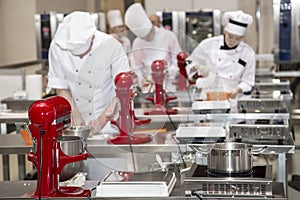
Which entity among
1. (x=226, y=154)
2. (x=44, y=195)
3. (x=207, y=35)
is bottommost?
(x=44, y=195)

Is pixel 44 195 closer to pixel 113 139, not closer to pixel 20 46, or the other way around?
pixel 113 139

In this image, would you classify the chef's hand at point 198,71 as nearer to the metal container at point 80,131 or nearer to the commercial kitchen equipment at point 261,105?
the commercial kitchen equipment at point 261,105

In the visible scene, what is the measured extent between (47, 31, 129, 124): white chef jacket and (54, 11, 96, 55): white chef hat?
2.6 inches

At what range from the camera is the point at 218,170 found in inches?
69.2

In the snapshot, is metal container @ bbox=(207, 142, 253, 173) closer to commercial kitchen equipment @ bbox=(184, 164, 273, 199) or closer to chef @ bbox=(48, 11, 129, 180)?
commercial kitchen equipment @ bbox=(184, 164, 273, 199)

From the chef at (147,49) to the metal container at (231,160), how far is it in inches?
50.6

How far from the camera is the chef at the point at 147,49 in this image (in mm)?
3098

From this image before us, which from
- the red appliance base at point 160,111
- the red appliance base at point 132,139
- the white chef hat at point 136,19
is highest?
the white chef hat at point 136,19

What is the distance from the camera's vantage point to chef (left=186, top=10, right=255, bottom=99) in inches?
150

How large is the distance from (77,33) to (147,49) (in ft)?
1.39

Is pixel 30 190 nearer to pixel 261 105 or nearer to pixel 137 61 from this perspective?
pixel 137 61

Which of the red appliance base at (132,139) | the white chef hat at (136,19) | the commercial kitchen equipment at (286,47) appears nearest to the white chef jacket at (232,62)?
the white chef hat at (136,19)

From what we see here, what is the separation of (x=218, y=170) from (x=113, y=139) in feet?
3.00

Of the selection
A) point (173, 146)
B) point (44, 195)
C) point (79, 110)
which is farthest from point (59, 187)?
point (79, 110)
